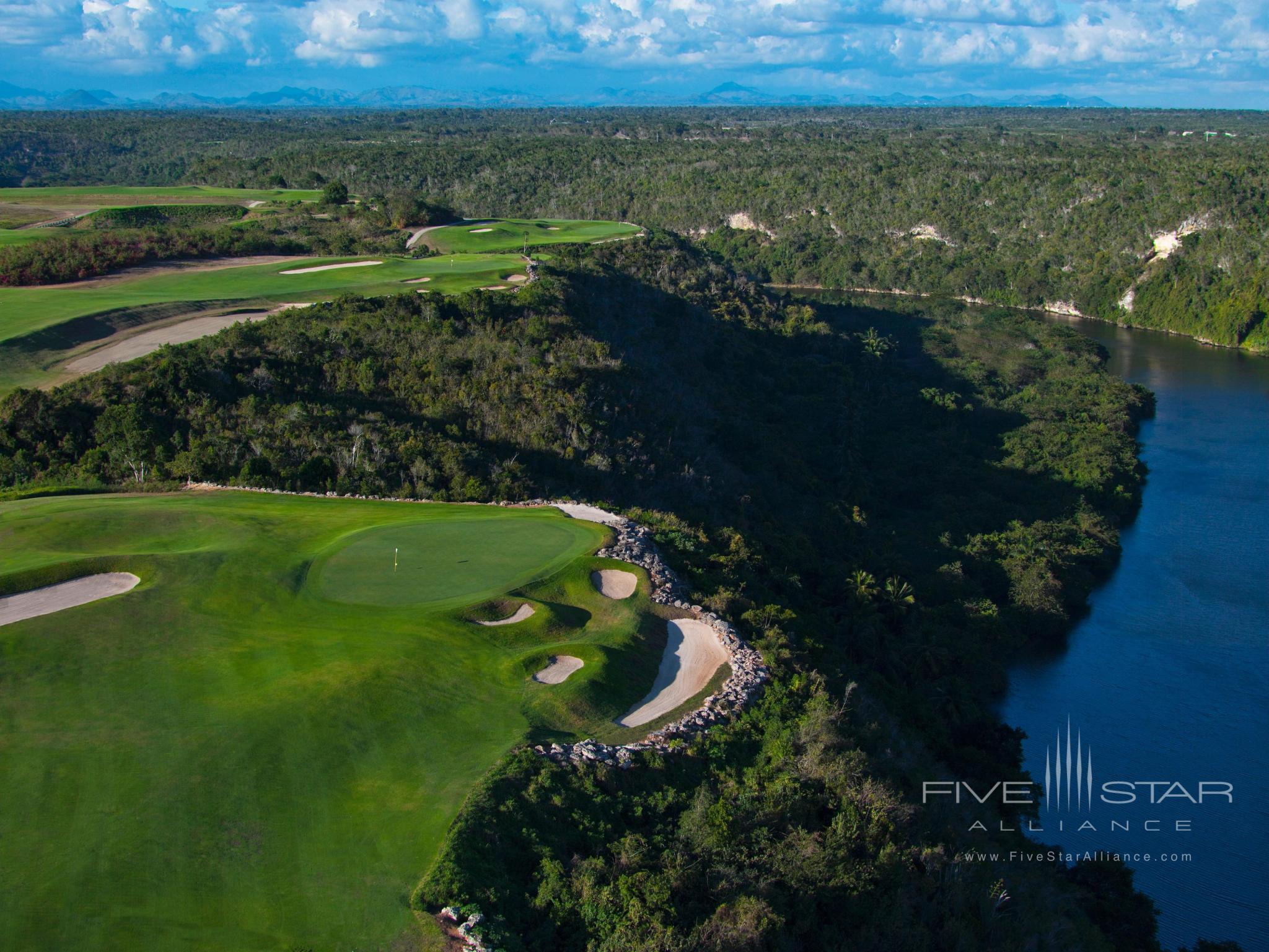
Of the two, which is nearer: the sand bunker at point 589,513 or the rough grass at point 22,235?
the sand bunker at point 589,513

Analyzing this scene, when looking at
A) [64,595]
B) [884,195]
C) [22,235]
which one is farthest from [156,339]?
[884,195]

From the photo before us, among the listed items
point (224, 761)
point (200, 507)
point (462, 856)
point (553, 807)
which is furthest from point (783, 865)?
point (200, 507)

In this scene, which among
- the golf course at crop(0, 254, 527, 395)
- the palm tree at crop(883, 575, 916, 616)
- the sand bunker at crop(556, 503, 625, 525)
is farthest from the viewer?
the golf course at crop(0, 254, 527, 395)

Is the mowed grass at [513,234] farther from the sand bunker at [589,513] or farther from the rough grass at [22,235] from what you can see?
the sand bunker at [589,513]

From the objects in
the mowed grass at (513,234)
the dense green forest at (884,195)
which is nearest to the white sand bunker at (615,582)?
the mowed grass at (513,234)

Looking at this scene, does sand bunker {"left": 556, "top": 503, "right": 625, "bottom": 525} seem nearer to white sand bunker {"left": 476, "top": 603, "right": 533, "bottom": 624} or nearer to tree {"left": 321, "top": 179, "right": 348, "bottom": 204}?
white sand bunker {"left": 476, "top": 603, "right": 533, "bottom": 624}

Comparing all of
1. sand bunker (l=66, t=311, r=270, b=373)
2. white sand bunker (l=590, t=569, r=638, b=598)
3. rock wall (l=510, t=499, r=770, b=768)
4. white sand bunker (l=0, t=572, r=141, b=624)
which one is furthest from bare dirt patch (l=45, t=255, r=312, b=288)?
white sand bunker (l=590, t=569, r=638, b=598)

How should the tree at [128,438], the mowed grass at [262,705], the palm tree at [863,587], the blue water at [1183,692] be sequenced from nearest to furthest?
the mowed grass at [262,705]
the blue water at [1183,692]
the tree at [128,438]
the palm tree at [863,587]
